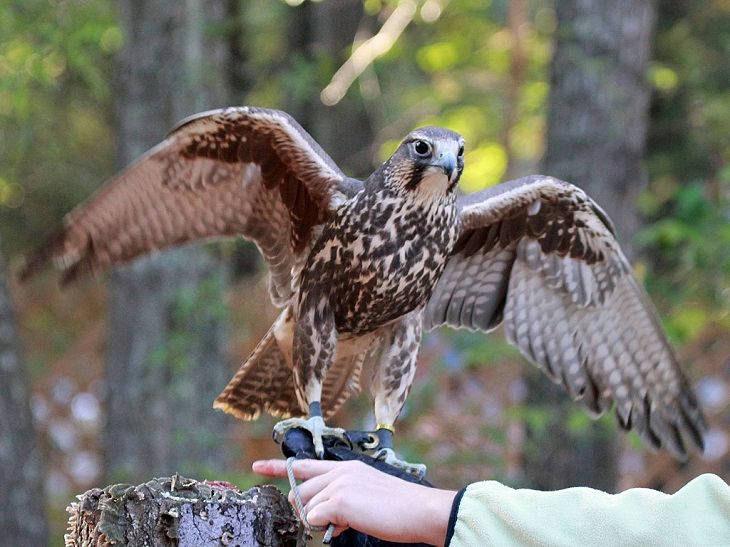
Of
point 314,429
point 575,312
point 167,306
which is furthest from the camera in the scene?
point 167,306

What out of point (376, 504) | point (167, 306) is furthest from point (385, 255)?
point (167, 306)

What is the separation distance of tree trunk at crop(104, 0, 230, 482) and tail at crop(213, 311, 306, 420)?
6.60 ft

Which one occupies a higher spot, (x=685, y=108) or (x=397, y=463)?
(x=685, y=108)

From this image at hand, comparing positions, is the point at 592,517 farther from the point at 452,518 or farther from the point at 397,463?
the point at 397,463

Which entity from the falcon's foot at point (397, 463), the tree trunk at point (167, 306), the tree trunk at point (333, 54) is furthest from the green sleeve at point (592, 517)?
the tree trunk at point (333, 54)

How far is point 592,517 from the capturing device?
6.12ft

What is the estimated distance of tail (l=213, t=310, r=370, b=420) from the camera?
3.66m

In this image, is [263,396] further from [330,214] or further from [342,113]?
[342,113]

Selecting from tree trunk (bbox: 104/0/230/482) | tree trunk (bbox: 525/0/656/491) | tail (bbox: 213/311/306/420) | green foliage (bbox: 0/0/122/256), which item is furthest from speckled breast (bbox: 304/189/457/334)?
tree trunk (bbox: 525/0/656/491)

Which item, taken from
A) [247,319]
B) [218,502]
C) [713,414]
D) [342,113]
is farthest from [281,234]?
[342,113]

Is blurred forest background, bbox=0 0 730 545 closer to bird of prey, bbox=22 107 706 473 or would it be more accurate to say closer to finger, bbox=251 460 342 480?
bird of prey, bbox=22 107 706 473

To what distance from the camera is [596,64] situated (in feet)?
20.2

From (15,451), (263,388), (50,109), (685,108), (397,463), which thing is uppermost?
(50,109)

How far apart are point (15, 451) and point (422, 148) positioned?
9.20ft
